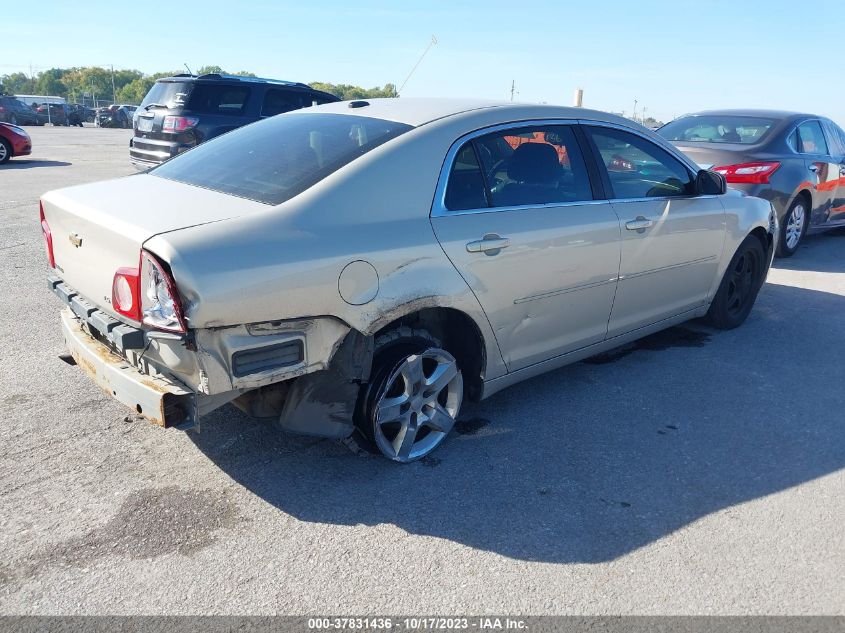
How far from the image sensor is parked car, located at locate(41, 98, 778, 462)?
2637 mm

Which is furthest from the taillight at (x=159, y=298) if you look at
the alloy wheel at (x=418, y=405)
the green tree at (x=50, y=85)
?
the green tree at (x=50, y=85)

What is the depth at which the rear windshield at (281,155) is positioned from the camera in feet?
10.2

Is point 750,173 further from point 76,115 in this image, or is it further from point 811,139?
point 76,115

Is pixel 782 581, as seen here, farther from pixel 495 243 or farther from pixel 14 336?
pixel 14 336

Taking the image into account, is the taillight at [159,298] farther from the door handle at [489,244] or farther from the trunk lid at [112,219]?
the door handle at [489,244]

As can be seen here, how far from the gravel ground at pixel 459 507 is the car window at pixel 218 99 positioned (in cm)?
686

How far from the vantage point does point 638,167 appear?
14.5 ft

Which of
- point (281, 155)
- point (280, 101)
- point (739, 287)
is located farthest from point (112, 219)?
point (280, 101)

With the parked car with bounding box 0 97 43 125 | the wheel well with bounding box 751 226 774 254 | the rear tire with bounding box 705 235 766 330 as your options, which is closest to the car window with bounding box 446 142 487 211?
the rear tire with bounding box 705 235 766 330

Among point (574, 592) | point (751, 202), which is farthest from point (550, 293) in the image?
point (751, 202)

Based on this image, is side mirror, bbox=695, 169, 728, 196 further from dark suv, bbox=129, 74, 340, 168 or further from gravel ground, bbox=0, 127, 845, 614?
dark suv, bbox=129, 74, 340, 168

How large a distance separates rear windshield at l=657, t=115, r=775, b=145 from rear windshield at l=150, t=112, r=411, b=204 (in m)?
6.02

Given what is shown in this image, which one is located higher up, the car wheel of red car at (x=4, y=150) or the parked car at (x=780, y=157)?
the parked car at (x=780, y=157)

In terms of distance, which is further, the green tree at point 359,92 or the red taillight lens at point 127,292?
the green tree at point 359,92
